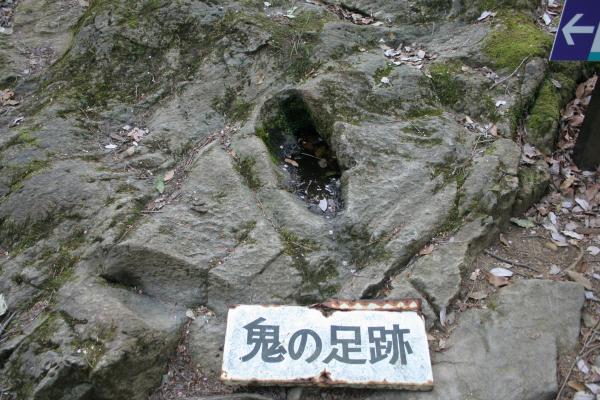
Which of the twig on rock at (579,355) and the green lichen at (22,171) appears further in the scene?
the green lichen at (22,171)

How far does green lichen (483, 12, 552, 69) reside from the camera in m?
5.22

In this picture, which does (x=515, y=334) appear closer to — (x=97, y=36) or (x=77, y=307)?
(x=77, y=307)

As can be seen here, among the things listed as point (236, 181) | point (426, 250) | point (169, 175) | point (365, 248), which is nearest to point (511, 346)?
point (426, 250)

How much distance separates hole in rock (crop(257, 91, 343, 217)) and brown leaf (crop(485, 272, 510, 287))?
5.11 ft

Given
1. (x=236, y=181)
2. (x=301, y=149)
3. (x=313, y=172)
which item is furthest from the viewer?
(x=301, y=149)

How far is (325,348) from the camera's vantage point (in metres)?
3.40

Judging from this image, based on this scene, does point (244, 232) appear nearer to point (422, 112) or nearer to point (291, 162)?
point (291, 162)

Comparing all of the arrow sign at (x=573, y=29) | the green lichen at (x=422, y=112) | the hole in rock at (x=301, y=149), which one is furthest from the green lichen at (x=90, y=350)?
the arrow sign at (x=573, y=29)

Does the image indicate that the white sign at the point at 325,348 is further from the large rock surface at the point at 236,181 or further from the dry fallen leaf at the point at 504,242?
the dry fallen leaf at the point at 504,242

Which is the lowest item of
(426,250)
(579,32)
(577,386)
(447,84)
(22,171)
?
(577,386)

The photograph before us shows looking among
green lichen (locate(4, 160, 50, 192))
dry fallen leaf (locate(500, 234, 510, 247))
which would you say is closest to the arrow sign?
dry fallen leaf (locate(500, 234, 510, 247))

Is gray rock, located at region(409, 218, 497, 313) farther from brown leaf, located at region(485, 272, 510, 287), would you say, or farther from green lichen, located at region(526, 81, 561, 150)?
green lichen, located at region(526, 81, 561, 150)

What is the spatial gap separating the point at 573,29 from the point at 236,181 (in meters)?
3.26

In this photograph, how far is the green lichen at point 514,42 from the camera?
5.22 meters
